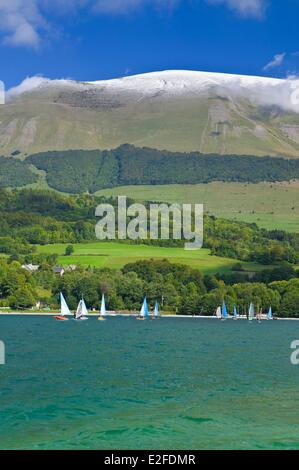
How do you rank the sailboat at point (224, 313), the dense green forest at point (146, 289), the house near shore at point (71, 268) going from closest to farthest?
the sailboat at point (224, 313) < the dense green forest at point (146, 289) < the house near shore at point (71, 268)

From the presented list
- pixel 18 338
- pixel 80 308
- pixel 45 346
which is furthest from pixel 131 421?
pixel 80 308

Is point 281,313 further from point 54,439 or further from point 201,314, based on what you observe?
point 54,439

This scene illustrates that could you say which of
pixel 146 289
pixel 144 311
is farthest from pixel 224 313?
pixel 144 311

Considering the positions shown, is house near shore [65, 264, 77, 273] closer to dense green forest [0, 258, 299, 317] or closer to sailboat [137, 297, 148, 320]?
dense green forest [0, 258, 299, 317]

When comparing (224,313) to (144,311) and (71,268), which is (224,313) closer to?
(144,311)

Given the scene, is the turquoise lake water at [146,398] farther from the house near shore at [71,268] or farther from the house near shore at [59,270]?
the house near shore at [59,270]

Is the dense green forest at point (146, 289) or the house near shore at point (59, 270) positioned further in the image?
the house near shore at point (59, 270)

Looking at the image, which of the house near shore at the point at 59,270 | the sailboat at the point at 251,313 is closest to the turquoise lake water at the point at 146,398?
the sailboat at the point at 251,313
